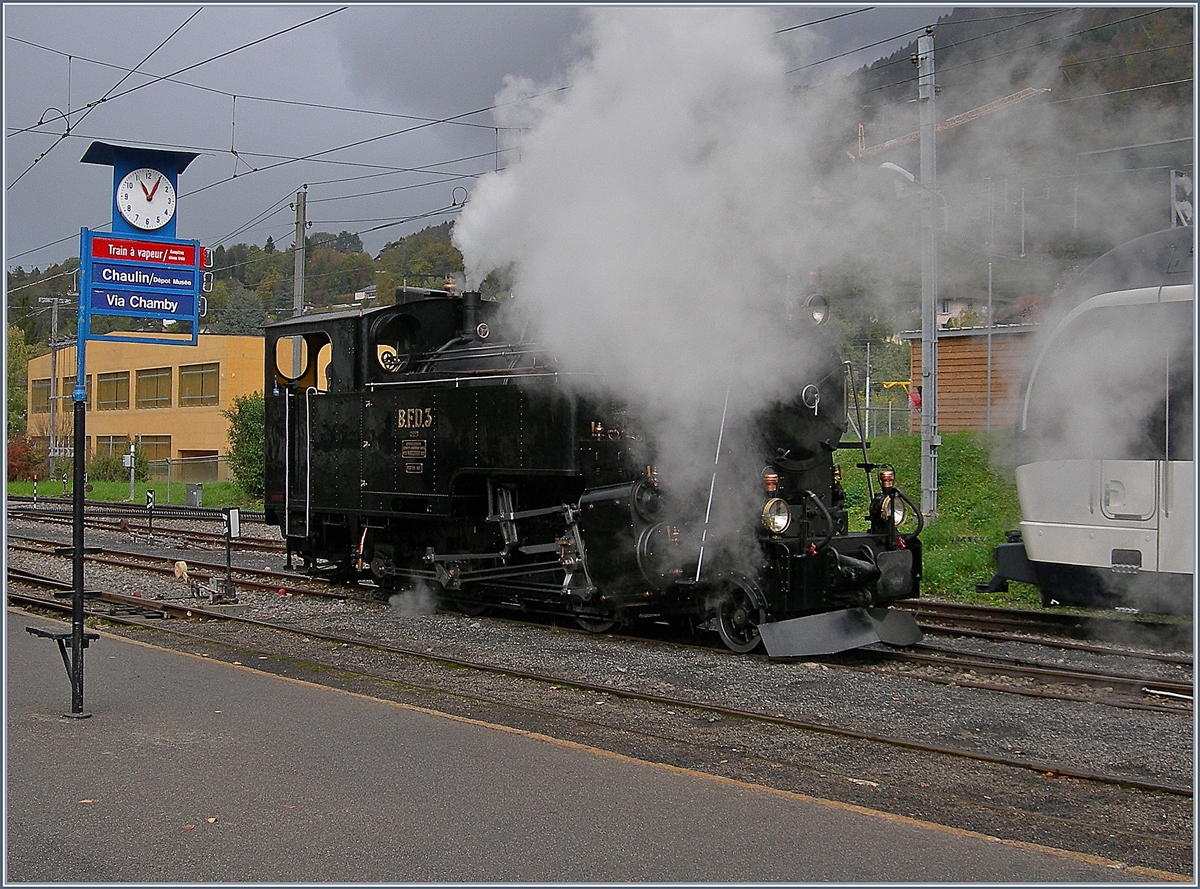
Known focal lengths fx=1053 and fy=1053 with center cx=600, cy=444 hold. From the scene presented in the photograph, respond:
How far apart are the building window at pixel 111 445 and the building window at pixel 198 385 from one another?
3.52 m

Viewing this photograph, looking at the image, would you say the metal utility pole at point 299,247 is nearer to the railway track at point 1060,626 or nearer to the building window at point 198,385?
the railway track at point 1060,626

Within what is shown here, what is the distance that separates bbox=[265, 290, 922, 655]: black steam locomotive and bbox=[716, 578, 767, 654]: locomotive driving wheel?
2cm

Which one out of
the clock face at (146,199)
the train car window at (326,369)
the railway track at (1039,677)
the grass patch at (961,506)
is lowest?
the railway track at (1039,677)

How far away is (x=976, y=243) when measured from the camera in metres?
10.6

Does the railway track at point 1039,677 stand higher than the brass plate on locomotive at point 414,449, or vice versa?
the brass plate on locomotive at point 414,449

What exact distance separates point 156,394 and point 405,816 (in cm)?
4582

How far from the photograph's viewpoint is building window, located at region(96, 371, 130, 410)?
4822 cm

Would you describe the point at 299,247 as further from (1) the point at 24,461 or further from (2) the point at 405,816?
(1) the point at 24,461

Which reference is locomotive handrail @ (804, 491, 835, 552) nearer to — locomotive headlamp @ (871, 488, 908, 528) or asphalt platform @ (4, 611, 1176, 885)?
locomotive headlamp @ (871, 488, 908, 528)

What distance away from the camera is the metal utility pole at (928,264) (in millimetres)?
10422

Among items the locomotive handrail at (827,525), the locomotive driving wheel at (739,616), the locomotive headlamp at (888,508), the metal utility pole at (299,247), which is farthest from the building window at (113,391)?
the locomotive handrail at (827,525)

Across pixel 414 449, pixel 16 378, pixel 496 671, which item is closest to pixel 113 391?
pixel 16 378

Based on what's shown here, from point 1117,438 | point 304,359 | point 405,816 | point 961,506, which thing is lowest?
point 405,816

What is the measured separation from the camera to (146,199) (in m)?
8.61
